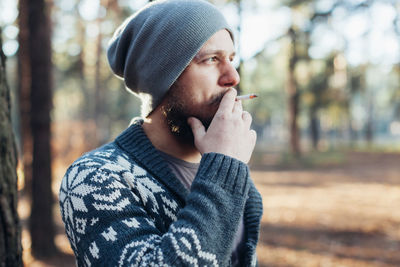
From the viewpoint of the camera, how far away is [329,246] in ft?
21.2

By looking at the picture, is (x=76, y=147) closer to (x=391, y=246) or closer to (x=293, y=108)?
(x=293, y=108)

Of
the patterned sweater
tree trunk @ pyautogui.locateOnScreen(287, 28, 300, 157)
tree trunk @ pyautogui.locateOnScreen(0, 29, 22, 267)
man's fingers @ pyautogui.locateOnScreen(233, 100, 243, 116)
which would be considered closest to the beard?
man's fingers @ pyautogui.locateOnScreen(233, 100, 243, 116)

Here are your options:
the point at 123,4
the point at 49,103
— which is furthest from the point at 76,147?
the point at 49,103

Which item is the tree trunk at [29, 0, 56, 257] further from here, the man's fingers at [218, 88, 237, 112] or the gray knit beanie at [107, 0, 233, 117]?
the man's fingers at [218, 88, 237, 112]

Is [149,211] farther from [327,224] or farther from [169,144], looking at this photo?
[327,224]

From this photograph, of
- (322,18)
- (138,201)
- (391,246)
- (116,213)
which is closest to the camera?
(116,213)

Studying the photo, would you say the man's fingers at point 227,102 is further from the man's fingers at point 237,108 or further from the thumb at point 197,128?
the thumb at point 197,128

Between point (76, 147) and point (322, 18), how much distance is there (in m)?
14.1

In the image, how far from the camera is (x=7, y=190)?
1.91 m

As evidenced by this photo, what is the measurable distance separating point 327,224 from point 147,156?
705cm

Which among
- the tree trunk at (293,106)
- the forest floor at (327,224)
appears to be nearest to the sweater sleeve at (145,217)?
the forest floor at (327,224)

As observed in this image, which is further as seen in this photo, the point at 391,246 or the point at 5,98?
the point at 391,246

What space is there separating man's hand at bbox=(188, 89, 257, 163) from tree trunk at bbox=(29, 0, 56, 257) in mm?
5298

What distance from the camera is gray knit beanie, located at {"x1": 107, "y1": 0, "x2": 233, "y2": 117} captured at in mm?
1874
